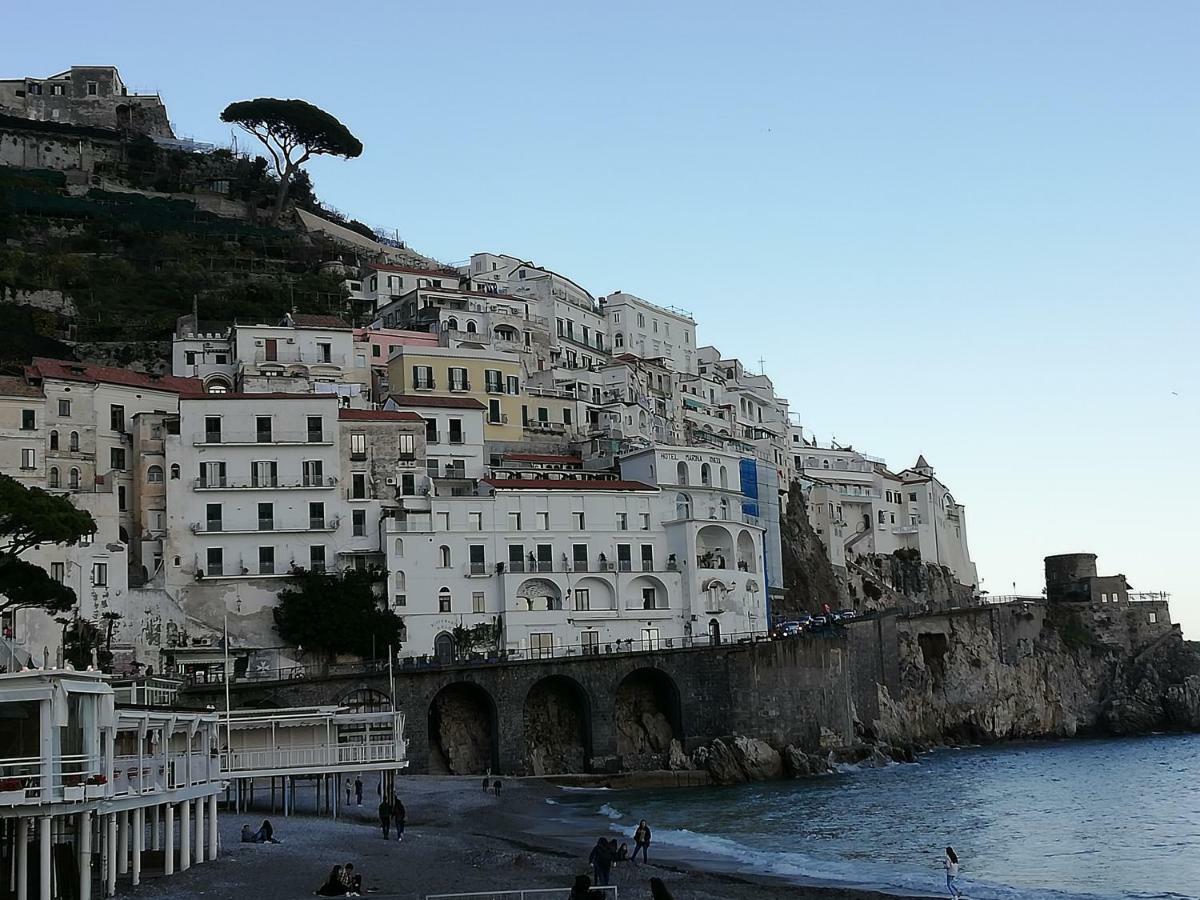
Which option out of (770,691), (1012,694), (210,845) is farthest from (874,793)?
(1012,694)

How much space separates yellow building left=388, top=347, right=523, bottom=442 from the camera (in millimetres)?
82250

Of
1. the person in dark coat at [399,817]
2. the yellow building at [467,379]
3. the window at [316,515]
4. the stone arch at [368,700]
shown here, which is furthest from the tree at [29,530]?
the yellow building at [467,379]

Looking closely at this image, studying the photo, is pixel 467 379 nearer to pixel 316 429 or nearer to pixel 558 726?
pixel 316 429

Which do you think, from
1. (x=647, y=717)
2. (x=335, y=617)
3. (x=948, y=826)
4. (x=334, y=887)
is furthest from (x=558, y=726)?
(x=334, y=887)

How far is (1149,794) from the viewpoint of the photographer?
63875mm

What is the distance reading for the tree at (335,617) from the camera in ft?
213

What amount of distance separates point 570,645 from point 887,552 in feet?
159

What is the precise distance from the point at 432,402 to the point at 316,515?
33.4ft

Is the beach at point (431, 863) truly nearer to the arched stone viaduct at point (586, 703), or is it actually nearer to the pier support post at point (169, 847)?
the pier support post at point (169, 847)

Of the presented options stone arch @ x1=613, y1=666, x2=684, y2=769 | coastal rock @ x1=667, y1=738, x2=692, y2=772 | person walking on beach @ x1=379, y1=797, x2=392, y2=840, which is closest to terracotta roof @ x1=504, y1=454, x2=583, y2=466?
stone arch @ x1=613, y1=666, x2=684, y2=769

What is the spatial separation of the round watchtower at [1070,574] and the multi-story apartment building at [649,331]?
32.9 metres

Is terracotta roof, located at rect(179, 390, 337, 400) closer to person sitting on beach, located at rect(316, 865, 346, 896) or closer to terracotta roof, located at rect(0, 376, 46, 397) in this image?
terracotta roof, located at rect(0, 376, 46, 397)

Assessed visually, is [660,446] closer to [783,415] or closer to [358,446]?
[358,446]

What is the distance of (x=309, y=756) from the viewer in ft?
152
